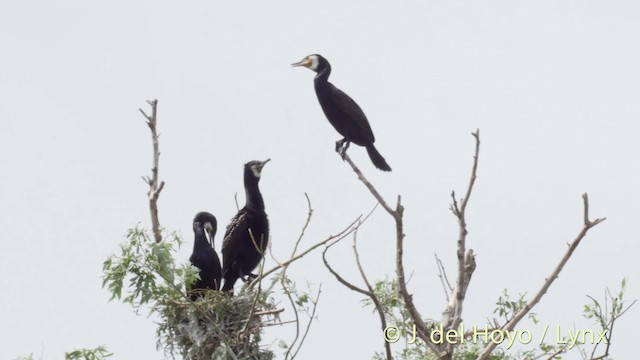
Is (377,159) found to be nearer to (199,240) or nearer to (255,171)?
(255,171)

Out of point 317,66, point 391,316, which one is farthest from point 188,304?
point 317,66

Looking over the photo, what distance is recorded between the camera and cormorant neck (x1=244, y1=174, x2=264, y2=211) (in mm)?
9188

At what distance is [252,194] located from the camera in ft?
30.2

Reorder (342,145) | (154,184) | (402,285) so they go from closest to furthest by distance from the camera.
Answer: (402,285)
(154,184)
(342,145)

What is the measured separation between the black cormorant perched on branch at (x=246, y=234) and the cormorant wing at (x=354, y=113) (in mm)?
1483

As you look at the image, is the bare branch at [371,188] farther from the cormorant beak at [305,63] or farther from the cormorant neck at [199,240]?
the cormorant beak at [305,63]

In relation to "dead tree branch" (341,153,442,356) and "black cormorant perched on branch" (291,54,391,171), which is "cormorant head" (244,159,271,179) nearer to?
"black cormorant perched on branch" (291,54,391,171)

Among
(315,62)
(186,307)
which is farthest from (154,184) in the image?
(315,62)

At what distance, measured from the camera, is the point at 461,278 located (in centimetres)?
583

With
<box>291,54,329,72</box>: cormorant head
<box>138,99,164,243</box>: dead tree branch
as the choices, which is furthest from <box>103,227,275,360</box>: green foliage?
<box>291,54,329,72</box>: cormorant head

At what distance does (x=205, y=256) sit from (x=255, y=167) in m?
0.94

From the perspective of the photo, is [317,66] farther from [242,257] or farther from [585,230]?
[585,230]

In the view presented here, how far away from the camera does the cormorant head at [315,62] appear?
11062mm

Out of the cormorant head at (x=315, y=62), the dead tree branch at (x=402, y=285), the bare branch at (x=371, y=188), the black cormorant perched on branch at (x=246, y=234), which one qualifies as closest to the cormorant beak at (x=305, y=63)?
the cormorant head at (x=315, y=62)
